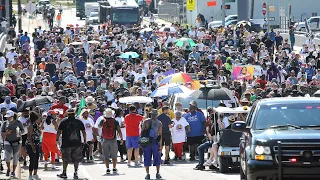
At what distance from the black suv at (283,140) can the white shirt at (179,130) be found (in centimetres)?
965

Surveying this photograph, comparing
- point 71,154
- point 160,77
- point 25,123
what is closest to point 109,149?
point 71,154

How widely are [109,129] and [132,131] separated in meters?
2.30

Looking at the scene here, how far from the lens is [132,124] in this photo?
24844 millimetres

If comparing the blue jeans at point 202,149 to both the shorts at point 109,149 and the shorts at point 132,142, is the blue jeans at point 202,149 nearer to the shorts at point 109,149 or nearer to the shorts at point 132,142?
the shorts at point 109,149

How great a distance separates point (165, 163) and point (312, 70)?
47.9 feet

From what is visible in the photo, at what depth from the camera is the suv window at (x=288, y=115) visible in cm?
1595

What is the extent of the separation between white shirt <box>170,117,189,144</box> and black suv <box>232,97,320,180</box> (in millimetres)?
9651

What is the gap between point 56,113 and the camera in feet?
80.9

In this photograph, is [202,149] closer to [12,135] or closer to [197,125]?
[197,125]

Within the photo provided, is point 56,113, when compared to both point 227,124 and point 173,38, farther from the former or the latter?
point 173,38

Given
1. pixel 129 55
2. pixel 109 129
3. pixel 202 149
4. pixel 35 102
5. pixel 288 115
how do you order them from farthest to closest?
pixel 129 55 → pixel 35 102 → pixel 202 149 → pixel 109 129 → pixel 288 115

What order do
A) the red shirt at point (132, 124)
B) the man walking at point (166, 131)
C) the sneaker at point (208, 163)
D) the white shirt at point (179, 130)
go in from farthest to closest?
the white shirt at point (179, 130) → the man walking at point (166, 131) → the red shirt at point (132, 124) → the sneaker at point (208, 163)

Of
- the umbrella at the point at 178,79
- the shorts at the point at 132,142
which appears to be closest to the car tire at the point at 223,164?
the shorts at the point at 132,142

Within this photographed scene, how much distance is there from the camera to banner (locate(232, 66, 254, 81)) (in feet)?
118
